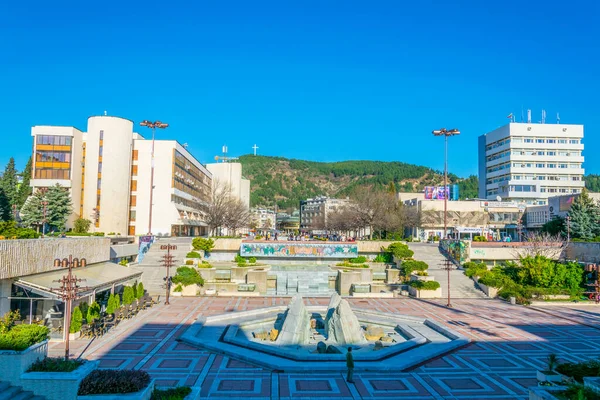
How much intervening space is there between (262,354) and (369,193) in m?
49.8

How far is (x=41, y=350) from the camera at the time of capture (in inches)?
443

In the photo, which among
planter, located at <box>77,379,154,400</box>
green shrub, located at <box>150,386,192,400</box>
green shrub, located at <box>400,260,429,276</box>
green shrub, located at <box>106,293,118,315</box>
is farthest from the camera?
green shrub, located at <box>400,260,429,276</box>

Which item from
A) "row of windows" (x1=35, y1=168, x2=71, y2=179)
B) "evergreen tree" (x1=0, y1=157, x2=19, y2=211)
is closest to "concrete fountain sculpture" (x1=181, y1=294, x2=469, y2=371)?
"row of windows" (x1=35, y1=168, x2=71, y2=179)

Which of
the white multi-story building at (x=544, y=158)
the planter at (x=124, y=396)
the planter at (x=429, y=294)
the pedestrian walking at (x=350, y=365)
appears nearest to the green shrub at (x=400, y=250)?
the planter at (x=429, y=294)

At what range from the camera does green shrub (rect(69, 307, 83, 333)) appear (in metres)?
17.3

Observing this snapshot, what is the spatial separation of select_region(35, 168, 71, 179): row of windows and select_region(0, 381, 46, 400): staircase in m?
49.6

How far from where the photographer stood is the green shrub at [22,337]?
34.1ft

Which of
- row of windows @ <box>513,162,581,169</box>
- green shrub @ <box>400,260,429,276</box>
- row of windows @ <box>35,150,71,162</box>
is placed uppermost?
row of windows @ <box>513,162,581,169</box>

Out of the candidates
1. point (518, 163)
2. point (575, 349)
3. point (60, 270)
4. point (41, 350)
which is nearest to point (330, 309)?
point (575, 349)

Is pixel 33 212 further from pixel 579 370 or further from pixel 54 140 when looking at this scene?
pixel 579 370

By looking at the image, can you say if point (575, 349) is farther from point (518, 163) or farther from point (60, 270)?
point (518, 163)

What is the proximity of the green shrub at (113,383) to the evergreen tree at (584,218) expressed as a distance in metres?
49.3

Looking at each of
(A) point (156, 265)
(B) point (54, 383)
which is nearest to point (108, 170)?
(A) point (156, 265)

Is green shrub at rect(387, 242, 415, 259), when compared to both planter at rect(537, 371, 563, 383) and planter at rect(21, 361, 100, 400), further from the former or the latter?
planter at rect(21, 361, 100, 400)
